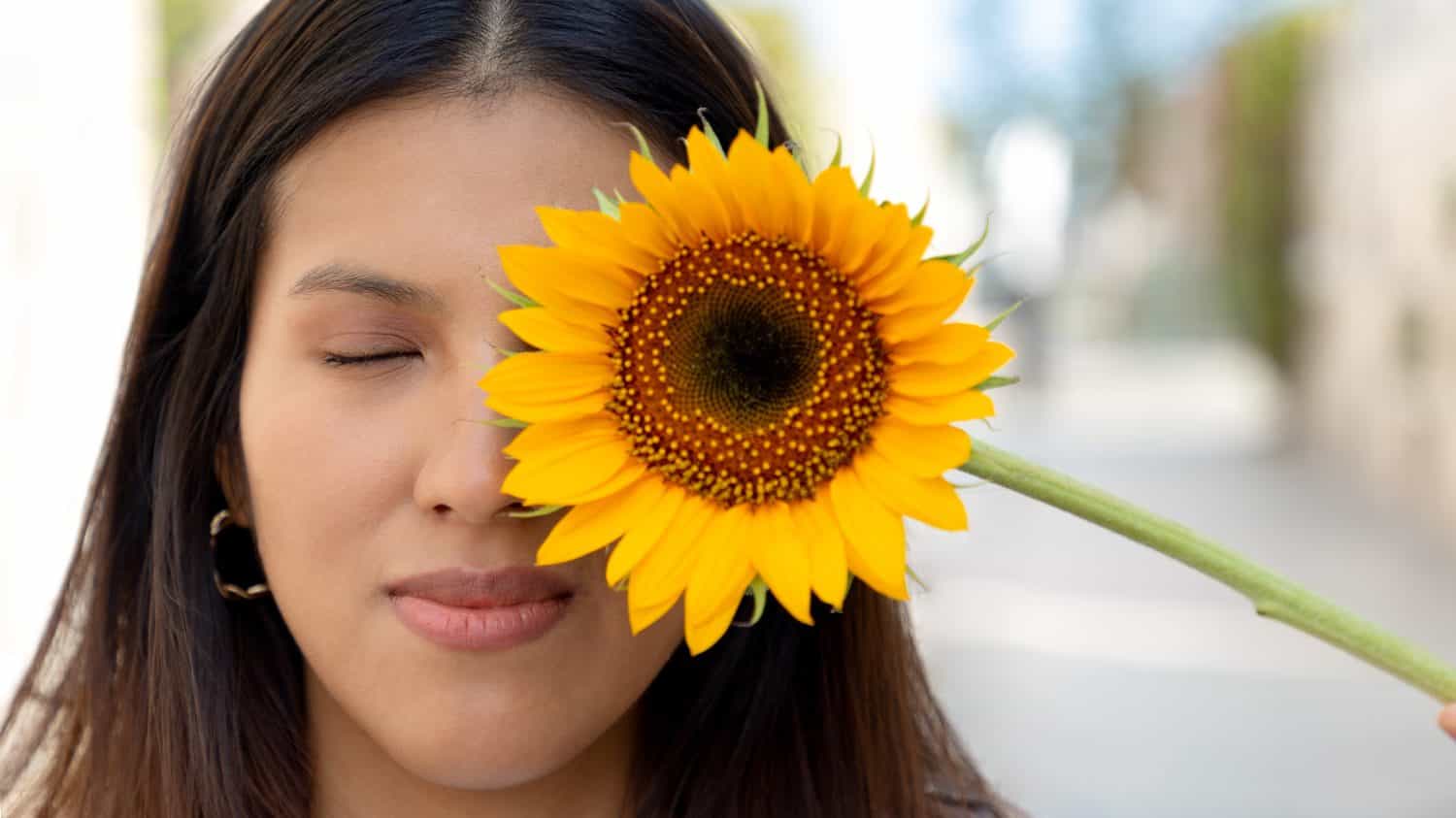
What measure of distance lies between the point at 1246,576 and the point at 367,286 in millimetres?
874

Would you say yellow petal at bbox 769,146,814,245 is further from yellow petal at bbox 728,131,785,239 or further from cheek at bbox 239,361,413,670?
cheek at bbox 239,361,413,670

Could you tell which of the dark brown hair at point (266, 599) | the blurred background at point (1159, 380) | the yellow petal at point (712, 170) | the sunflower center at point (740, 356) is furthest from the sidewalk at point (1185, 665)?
the yellow petal at point (712, 170)

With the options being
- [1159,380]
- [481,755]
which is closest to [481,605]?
[481,755]

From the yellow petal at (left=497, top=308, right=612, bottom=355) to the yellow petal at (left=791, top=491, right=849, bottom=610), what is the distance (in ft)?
0.68

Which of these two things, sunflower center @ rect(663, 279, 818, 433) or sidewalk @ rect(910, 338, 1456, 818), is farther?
sidewalk @ rect(910, 338, 1456, 818)

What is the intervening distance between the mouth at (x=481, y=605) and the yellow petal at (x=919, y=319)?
496mm

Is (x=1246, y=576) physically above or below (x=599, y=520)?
below

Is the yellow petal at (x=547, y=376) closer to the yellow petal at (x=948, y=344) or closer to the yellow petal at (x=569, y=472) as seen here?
the yellow petal at (x=569, y=472)

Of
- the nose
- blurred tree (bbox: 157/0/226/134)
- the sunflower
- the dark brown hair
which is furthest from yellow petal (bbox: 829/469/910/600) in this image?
blurred tree (bbox: 157/0/226/134)

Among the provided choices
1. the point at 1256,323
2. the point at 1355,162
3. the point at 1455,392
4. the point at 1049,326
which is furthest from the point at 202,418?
the point at 1049,326

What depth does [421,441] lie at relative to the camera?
1.49m

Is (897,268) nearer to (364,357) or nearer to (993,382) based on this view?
(993,382)

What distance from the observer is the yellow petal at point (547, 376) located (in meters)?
1.17

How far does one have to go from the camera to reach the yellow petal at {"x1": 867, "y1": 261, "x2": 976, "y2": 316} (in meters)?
1.10
